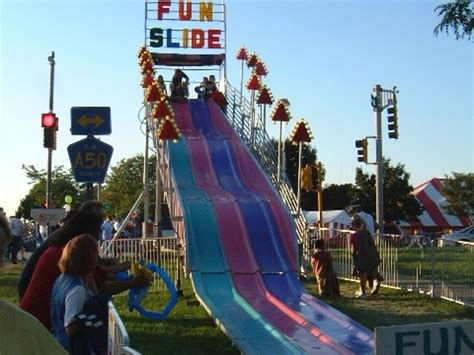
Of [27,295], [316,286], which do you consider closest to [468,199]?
[316,286]

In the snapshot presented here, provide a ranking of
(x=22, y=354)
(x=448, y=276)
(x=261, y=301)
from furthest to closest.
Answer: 1. (x=448, y=276)
2. (x=261, y=301)
3. (x=22, y=354)

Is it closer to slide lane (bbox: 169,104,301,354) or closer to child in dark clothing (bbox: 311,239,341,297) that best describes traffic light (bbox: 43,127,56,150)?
slide lane (bbox: 169,104,301,354)

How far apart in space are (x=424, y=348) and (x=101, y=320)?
2.36 m

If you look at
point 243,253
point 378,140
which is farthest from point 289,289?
point 378,140

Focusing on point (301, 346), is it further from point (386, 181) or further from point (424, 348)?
point (386, 181)

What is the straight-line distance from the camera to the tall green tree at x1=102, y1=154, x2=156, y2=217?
80.3m

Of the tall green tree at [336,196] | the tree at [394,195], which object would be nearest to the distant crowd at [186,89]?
the tree at [394,195]

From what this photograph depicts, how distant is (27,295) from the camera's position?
6133 mm

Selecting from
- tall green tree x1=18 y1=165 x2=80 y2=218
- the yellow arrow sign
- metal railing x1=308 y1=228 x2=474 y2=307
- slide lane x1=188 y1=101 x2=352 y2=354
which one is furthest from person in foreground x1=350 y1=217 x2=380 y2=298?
tall green tree x1=18 y1=165 x2=80 y2=218

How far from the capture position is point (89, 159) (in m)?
11.9

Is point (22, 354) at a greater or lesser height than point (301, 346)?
greater

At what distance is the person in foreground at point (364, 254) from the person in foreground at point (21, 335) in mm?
12955

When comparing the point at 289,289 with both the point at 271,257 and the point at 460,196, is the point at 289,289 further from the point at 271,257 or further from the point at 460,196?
the point at 460,196

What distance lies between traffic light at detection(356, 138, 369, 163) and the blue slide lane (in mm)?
9178
